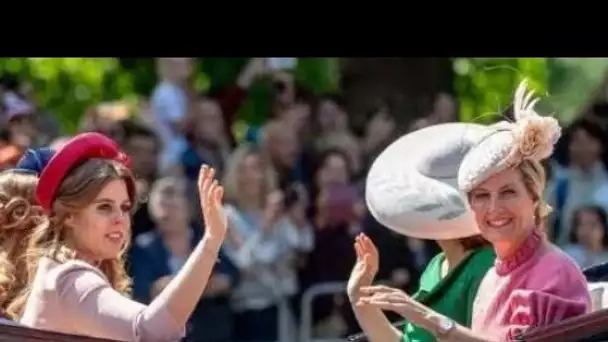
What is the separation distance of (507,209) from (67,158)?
2.64 feet

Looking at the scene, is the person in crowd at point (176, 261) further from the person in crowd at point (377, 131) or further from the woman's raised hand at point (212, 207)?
the woman's raised hand at point (212, 207)

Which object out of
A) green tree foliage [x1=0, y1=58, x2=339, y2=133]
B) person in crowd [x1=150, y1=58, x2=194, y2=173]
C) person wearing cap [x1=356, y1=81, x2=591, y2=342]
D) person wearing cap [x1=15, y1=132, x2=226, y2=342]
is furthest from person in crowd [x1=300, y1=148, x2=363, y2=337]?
person wearing cap [x1=356, y1=81, x2=591, y2=342]

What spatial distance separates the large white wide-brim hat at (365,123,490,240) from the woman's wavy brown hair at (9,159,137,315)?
58 centimetres

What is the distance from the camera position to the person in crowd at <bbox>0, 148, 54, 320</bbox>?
3.78 metres

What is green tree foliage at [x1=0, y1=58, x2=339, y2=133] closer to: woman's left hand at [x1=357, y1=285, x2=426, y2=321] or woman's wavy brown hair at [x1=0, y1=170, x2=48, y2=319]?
woman's wavy brown hair at [x1=0, y1=170, x2=48, y2=319]

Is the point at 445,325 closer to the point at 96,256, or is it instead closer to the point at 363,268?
the point at 363,268

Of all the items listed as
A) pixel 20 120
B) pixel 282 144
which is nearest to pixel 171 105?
pixel 282 144
